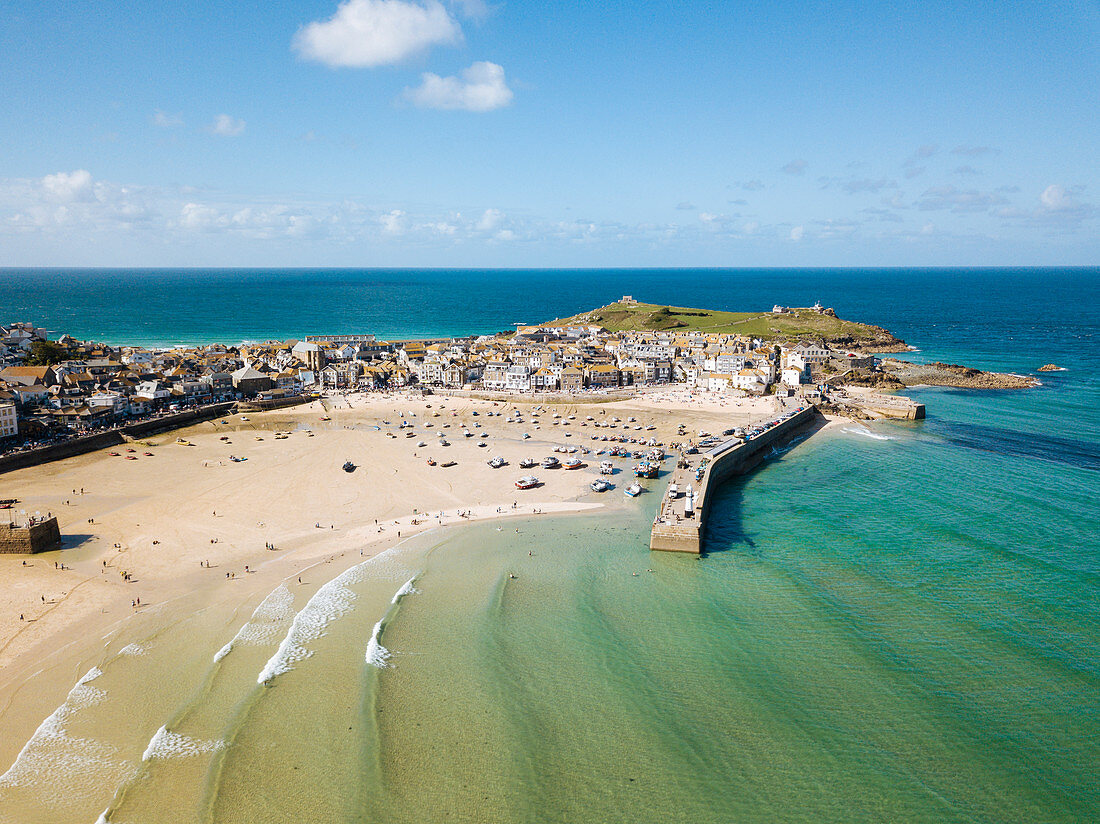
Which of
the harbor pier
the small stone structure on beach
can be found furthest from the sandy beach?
the harbor pier

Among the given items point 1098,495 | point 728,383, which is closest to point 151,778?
point 1098,495

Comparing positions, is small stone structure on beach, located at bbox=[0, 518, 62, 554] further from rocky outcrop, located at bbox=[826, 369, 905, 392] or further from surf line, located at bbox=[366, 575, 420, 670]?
rocky outcrop, located at bbox=[826, 369, 905, 392]

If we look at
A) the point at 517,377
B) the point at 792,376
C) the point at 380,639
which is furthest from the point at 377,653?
the point at 792,376

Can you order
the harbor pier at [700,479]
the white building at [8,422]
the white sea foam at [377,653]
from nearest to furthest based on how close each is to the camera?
the white sea foam at [377,653] → the harbor pier at [700,479] → the white building at [8,422]

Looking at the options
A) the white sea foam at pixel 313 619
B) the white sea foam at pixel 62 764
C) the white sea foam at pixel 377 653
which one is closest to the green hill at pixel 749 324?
the white sea foam at pixel 313 619

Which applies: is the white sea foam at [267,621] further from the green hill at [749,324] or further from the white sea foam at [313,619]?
the green hill at [749,324]
